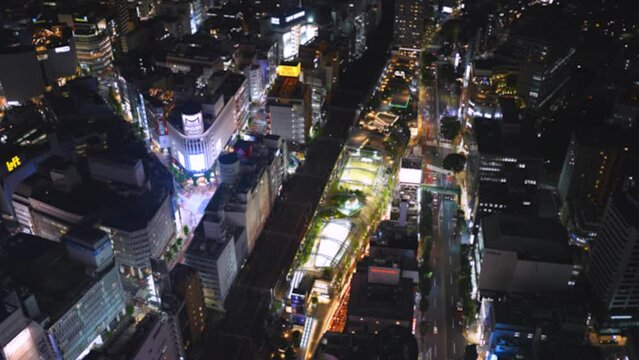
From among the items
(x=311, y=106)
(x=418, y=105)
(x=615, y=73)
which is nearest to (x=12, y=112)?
(x=311, y=106)

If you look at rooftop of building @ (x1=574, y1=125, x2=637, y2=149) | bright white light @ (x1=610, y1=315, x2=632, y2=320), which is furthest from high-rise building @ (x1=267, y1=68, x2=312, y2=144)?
bright white light @ (x1=610, y1=315, x2=632, y2=320)

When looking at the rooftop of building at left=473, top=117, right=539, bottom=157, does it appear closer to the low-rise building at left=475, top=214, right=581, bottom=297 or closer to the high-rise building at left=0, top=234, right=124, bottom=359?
the low-rise building at left=475, top=214, right=581, bottom=297

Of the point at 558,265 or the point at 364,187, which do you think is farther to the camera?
the point at 364,187

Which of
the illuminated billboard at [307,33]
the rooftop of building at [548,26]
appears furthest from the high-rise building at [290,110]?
the rooftop of building at [548,26]

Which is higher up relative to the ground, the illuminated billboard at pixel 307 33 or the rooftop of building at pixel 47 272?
the illuminated billboard at pixel 307 33

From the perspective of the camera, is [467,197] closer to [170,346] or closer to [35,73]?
[170,346]

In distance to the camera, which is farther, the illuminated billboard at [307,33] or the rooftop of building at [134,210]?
the illuminated billboard at [307,33]

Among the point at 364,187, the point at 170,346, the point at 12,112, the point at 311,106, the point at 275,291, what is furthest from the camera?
the point at 311,106

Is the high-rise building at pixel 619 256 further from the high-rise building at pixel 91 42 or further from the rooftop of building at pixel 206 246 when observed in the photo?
the high-rise building at pixel 91 42
